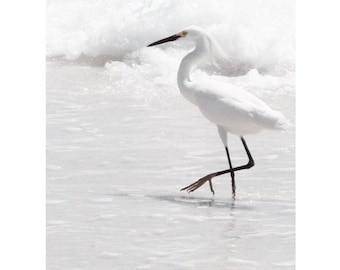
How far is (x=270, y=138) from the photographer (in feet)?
19.6

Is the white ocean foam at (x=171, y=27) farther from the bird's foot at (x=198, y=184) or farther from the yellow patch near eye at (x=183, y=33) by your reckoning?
the bird's foot at (x=198, y=184)

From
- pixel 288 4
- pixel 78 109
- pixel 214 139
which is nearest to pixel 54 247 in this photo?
pixel 214 139

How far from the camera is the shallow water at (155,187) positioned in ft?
14.1

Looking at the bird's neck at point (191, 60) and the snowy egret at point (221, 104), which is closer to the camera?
the snowy egret at point (221, 104)

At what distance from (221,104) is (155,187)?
1.60 ft

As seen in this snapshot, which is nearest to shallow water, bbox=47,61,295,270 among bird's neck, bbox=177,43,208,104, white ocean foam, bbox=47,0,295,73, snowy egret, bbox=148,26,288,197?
snowy egret, bbox=148,26,288,197

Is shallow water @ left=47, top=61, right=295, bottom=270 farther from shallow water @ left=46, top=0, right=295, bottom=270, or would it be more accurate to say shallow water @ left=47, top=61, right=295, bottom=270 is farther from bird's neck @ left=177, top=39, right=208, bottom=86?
bird's neck @ left=177, top=39, right=208, bottom=86

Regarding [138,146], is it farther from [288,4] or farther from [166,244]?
[288,4]

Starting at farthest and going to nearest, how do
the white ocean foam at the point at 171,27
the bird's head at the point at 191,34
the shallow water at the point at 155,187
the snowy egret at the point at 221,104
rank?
1. the white ocean foam at the point at 171,27
2. the bird's head at the point at 191,34
3. the snowy egret at the point at 221,104
4. the shallow water at the point at 155,187

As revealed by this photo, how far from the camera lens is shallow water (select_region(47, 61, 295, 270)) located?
431 centimetres

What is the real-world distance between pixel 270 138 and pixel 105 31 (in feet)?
9.86

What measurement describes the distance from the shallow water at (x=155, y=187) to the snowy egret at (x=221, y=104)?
209mm

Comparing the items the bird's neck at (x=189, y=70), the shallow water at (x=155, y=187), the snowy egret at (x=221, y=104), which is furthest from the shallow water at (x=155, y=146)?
the bird's neck at (x=189, y=70)
